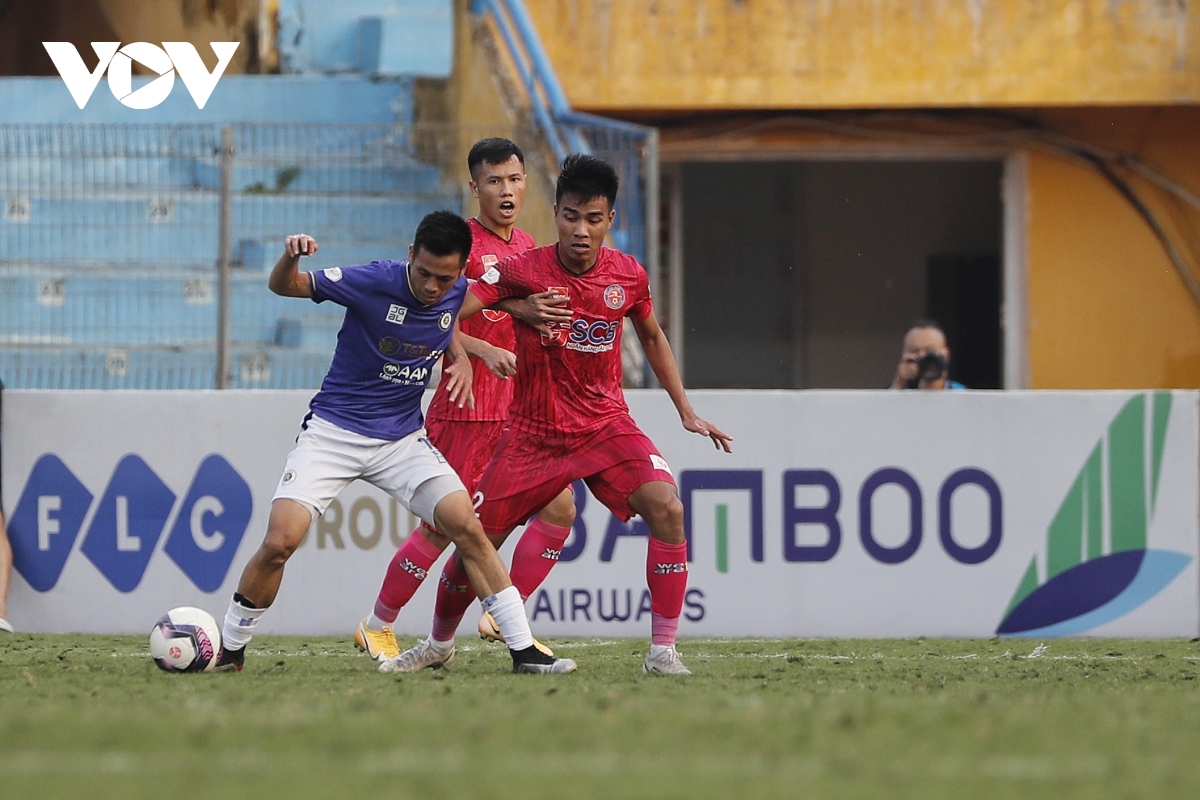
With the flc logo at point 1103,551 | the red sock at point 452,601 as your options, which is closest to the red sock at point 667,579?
the red sock at point 452,601

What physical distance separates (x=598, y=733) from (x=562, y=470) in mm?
2306

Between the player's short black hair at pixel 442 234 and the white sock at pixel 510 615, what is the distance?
129 cm

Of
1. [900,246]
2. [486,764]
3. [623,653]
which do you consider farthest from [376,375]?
[900,246]

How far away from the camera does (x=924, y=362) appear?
9.66 m

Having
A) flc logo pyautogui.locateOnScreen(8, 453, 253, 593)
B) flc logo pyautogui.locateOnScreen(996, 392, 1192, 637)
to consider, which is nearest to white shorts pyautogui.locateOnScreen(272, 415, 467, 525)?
flc logo pyautogui.locateOnScreen(8, 453, 253, 593)

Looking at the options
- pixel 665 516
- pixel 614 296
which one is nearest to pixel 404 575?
pixel 665 516

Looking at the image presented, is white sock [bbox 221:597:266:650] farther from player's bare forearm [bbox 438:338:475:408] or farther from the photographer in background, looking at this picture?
the photographer in background

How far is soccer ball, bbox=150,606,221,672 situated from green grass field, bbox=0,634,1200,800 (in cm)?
14

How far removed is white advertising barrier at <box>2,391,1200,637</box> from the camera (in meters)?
9.16

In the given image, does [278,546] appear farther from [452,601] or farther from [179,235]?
[179,235]

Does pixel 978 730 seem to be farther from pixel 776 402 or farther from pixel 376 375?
pixel 776 402

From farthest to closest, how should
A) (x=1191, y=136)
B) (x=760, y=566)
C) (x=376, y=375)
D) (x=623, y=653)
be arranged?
(x=1191, y=136) → (x=760, y=566) → (x=623, y=653) → (x=376, y=375)

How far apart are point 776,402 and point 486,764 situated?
5.52 m

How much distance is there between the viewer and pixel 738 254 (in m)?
18.3
